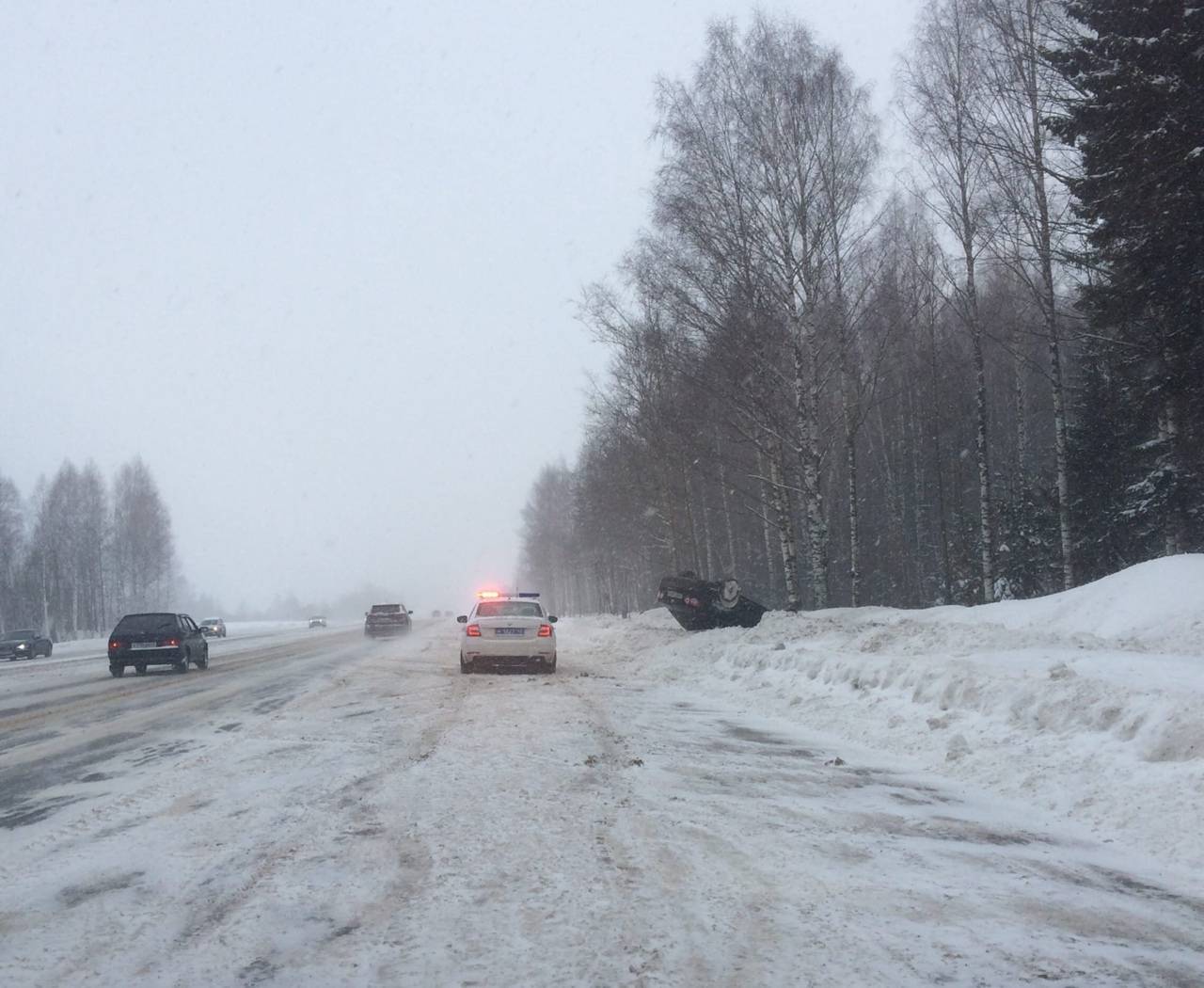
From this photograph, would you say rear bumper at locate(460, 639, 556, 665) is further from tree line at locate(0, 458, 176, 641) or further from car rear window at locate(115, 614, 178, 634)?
tree line at locate(0, 458, 176, 641)

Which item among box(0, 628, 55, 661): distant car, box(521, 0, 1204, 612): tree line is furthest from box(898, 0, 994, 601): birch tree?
box(0, 628, 55, 661): distant car

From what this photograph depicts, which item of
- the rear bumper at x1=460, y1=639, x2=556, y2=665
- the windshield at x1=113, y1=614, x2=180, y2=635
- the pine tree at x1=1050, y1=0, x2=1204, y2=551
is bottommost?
the rear bumper at x1=460, y1=639, x2=556, y2=665

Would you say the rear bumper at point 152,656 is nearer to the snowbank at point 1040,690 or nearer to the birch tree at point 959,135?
the snowbank at point 1040,690

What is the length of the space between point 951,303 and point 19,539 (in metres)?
79.4

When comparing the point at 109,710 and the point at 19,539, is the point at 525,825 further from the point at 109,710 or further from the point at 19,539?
the point at 19,539

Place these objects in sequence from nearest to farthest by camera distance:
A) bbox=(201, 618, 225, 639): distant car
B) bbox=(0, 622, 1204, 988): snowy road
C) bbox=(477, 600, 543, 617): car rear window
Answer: bbox=(0, 622, 1204, 988): snowy road → bbox=(477, 600, 543, 617): car rear window → bbox=(201, 618, 225, 639): distant car

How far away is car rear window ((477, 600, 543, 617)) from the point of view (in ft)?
58.7

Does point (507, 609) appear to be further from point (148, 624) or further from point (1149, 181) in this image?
point (1149, 181)

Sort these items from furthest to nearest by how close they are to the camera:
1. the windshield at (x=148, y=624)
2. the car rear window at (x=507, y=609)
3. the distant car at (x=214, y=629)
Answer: the distant car at (x=214, y=629) → the windshield at (x=148, y=624) → the car rear window at (x=507, y=609)

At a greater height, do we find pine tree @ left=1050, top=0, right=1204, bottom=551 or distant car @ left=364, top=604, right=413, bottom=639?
pine tree @ left=1050, top=0, right=1204, bottom=551

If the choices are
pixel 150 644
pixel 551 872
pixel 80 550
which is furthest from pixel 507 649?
pixel 80 550

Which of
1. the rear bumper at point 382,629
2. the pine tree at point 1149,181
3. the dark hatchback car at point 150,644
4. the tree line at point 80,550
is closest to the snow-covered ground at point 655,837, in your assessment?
the pine tree at point 1149,181

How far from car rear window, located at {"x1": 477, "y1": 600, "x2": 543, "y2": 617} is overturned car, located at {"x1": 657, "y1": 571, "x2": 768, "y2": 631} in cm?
582

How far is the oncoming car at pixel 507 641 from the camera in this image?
17.4m
